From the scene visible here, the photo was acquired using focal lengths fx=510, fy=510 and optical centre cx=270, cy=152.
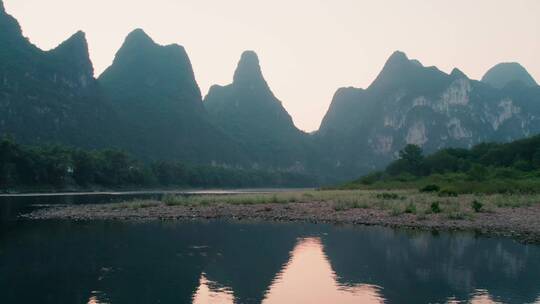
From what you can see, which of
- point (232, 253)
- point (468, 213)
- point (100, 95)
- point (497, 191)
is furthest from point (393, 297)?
point (100, 95)

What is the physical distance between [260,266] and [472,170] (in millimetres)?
51890

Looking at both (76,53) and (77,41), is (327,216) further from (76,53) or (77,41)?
(77,41)

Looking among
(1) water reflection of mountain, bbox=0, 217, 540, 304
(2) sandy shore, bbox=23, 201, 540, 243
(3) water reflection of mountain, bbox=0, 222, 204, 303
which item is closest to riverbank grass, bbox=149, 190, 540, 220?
(2) sandy shore, bbox=23, 201, 540, 243

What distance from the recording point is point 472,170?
6250 cm

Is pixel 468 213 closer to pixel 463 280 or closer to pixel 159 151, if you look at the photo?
pixel 463 280

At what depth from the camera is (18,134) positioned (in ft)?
383

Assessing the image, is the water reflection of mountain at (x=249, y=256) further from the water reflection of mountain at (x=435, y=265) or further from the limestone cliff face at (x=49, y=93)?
the limestone cliff face at (x=49, y=93)

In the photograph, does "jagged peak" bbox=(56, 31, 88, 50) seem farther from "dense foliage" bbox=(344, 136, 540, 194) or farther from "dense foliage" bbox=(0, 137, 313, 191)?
"dense foliage" bbox=(344, 136, 540, 194)

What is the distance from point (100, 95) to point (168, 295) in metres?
159

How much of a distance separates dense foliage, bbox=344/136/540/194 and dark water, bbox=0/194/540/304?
27.6 meters

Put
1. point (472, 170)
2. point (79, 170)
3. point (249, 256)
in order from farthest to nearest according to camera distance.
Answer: point (79, 170)
point (472, 170)
point (249, 256)

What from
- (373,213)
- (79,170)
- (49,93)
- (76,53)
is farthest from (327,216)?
(76,53)

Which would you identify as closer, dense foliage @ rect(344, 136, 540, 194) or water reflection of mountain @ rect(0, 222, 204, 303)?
water reflection of mountain @ rect(0, 222, 204, 303)

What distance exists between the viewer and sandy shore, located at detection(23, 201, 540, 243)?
2665 cm
